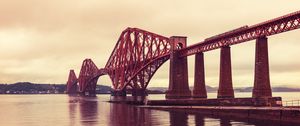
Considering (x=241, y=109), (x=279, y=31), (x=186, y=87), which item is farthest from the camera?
(x=186, y=87)

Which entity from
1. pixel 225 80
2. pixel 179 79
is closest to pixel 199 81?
pixel 179 79

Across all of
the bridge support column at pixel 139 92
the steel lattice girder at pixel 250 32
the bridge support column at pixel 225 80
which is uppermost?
the steel lattice girder at pixel 250 32

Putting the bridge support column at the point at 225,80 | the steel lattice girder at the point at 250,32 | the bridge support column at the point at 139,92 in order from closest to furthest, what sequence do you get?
1. the steel lattice girder at the point at 250,32
2. the bridge support column at the point at 225,80
3. the bridge support column at the point at 139,92

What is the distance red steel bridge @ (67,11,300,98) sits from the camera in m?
63.7

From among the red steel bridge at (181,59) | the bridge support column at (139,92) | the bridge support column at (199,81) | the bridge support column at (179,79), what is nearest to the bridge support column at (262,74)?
the red steel bridge at (181,59)

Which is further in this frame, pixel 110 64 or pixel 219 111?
pixel 110 64

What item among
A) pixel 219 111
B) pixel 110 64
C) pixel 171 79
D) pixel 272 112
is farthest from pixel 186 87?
pixel 110 64

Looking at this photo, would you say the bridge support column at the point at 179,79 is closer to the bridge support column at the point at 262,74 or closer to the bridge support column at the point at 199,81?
the bridge support column at the point at 199,81

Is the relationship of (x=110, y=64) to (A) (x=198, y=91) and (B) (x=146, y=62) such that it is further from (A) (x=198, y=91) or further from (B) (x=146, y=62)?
(A) (x=198, y=91)

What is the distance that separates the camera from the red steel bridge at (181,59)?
63.7m

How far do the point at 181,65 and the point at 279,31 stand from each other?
3771cm

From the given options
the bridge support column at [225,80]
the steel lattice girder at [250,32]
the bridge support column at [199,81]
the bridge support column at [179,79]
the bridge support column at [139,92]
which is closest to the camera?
the steel lattice girder at [250,32]

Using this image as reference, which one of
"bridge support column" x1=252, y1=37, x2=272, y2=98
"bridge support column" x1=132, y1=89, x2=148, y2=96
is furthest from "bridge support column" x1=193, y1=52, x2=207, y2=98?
"bridge support column" x1=132, y1=89, x2=148, y2=96

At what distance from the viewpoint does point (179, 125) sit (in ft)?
173
